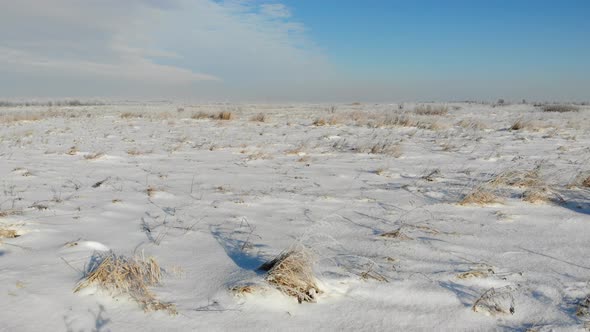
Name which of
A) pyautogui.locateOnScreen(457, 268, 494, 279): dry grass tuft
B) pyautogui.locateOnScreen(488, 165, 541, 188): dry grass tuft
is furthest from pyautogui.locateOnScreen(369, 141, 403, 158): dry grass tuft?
pyautogui.locateOnScreen(457, 268, 494, 279): dry grass tuft

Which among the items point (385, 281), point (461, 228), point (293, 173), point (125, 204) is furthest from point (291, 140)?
point (385, 281)

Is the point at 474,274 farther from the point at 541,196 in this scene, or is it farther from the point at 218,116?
the point at 218,116

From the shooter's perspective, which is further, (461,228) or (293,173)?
(293,173)

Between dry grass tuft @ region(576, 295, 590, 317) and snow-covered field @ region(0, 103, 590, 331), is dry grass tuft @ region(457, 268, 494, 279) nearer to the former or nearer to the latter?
snow-covered field @ region(0, 103, 590, 331)

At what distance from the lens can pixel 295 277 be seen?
5.99 feet

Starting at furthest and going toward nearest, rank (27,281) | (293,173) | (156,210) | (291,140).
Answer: (291,140) → (293,173) → (156,210) → (27,281)

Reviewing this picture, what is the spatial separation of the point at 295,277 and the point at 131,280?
73cm

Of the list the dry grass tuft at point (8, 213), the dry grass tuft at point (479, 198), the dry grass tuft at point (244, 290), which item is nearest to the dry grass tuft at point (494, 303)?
the dry grass tuft at point (244, 290)

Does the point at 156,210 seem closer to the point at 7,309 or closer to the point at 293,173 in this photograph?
the point at 7,309

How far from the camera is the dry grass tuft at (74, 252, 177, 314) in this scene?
1754 millimetres

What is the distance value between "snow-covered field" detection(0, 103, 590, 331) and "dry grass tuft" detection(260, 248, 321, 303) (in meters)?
0.04

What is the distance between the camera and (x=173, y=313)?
66.4 inches

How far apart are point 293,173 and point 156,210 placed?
1.89m

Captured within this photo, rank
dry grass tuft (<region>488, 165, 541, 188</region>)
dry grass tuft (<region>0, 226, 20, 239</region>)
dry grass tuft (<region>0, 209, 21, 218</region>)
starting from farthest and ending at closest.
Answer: dry grass tuft (<region>488, 165, 541, 188</region>) → dry grass tuft (<region>0, 209, 21, 218</region>) → dry grass tuft (<region>0, 226, 20, 239</region>)
